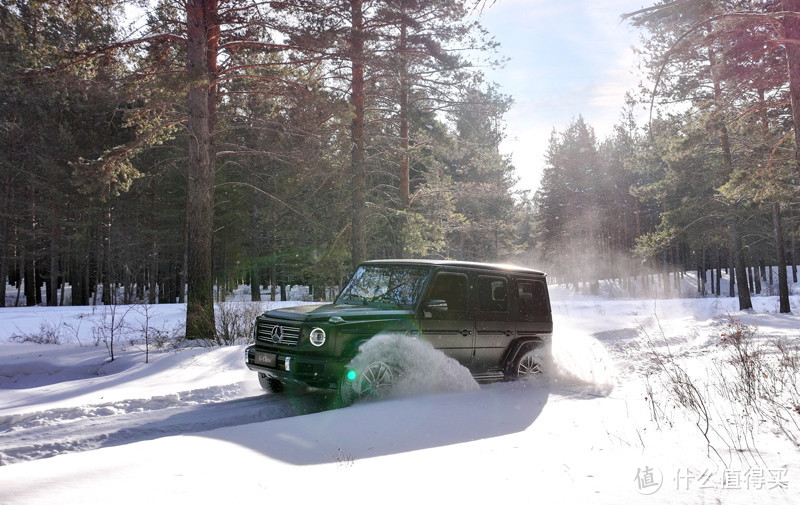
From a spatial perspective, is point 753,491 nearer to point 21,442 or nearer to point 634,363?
point 21,442

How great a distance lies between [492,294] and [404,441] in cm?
367

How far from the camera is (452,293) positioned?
7.68 metres

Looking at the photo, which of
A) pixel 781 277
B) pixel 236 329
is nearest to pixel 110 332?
pixel 236 329

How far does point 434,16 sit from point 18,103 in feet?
74.9

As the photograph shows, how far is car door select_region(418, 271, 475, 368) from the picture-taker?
726 centimetres

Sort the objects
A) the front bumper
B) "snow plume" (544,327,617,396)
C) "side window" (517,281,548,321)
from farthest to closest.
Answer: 1. "side window" (517,281,548,321)
2. "snow plume" (544,327,617,396)
3. the front bumper

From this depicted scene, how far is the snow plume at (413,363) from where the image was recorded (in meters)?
6.66

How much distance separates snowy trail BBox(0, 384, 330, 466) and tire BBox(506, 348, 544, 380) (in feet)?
9.94

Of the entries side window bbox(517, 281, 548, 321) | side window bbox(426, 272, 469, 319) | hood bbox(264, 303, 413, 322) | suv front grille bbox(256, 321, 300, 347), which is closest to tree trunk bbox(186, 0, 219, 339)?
suv front grille bbox(256, 321, 300, 347)

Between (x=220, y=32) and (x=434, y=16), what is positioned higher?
(x=434, y=16)

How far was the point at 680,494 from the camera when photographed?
3174 mm

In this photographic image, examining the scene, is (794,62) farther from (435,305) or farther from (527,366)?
(435,305)

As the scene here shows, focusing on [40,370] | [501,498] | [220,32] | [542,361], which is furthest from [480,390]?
[220,32]

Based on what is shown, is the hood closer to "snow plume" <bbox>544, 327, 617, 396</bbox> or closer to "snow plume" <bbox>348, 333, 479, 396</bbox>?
"snow plume" <bbox>348, 333, 479, 396</bbox>
